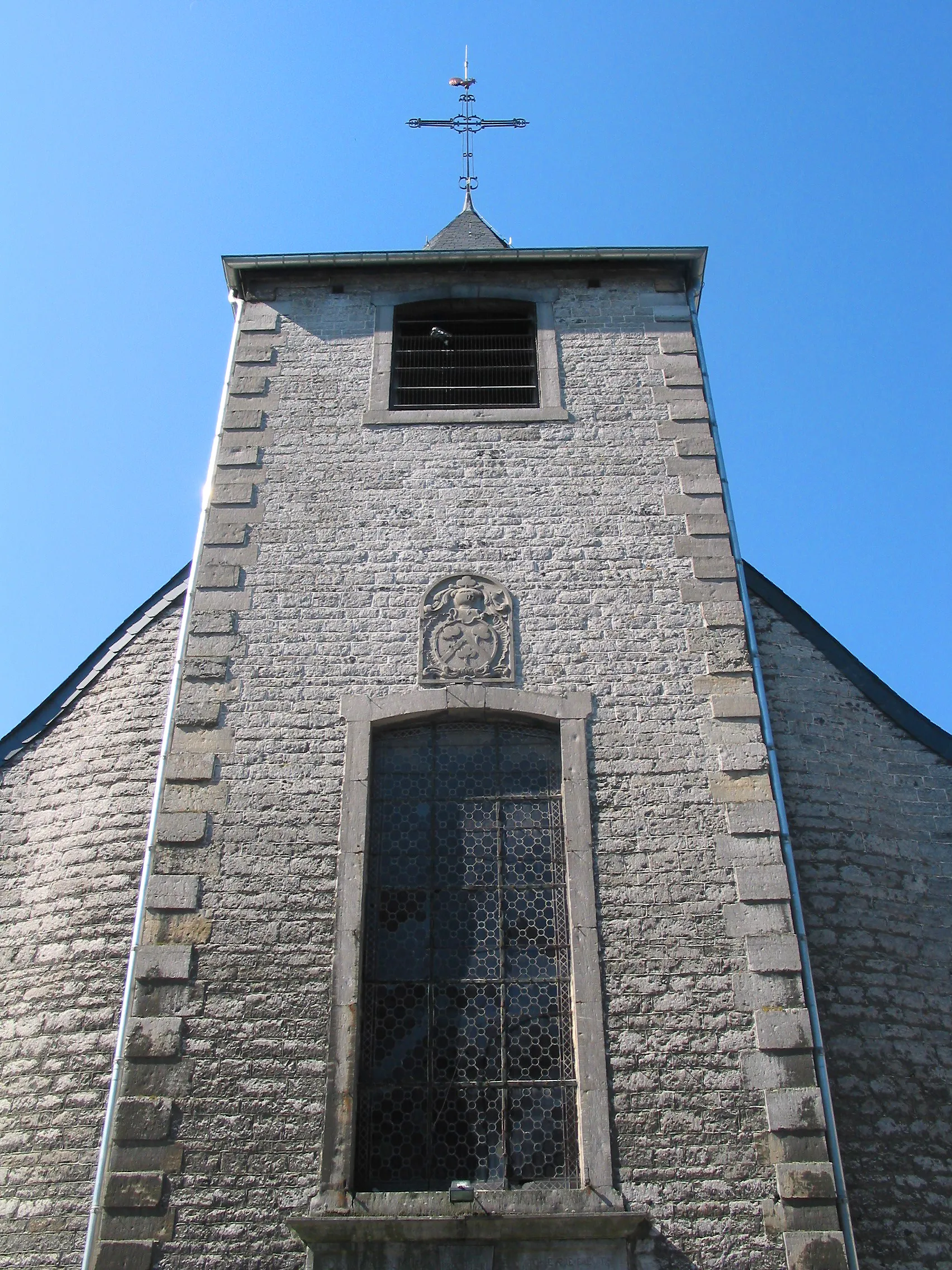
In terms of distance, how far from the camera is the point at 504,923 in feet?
21.6

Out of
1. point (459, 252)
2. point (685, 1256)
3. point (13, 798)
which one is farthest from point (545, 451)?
point (685, 1256)

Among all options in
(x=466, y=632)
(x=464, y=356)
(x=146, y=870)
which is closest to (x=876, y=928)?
(x=466, y=632)

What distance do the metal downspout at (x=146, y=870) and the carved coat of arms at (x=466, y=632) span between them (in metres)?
1.49

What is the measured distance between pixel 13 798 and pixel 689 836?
446 centimetres

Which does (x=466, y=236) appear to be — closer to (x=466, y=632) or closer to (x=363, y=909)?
(x=466, y=632)

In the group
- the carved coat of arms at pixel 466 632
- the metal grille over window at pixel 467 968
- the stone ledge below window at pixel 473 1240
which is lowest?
the stone ledge below window at pixel 473 1240

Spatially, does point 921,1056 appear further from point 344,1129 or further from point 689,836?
point 344,1129

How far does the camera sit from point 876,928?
732 cm

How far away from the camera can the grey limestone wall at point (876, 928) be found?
20.8 feet

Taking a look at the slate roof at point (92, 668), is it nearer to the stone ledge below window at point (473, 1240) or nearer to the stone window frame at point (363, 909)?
the stone window frame at point (363, 909)

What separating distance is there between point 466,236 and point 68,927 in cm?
714

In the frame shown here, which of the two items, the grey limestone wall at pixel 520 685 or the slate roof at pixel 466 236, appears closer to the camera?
the grey limestone wall at pixel 520 685

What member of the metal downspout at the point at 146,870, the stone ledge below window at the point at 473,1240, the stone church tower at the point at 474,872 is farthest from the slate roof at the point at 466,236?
the stone ledge below window at the point at 473,1240

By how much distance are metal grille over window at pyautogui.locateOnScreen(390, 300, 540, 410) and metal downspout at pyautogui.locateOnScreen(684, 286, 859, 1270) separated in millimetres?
1471
